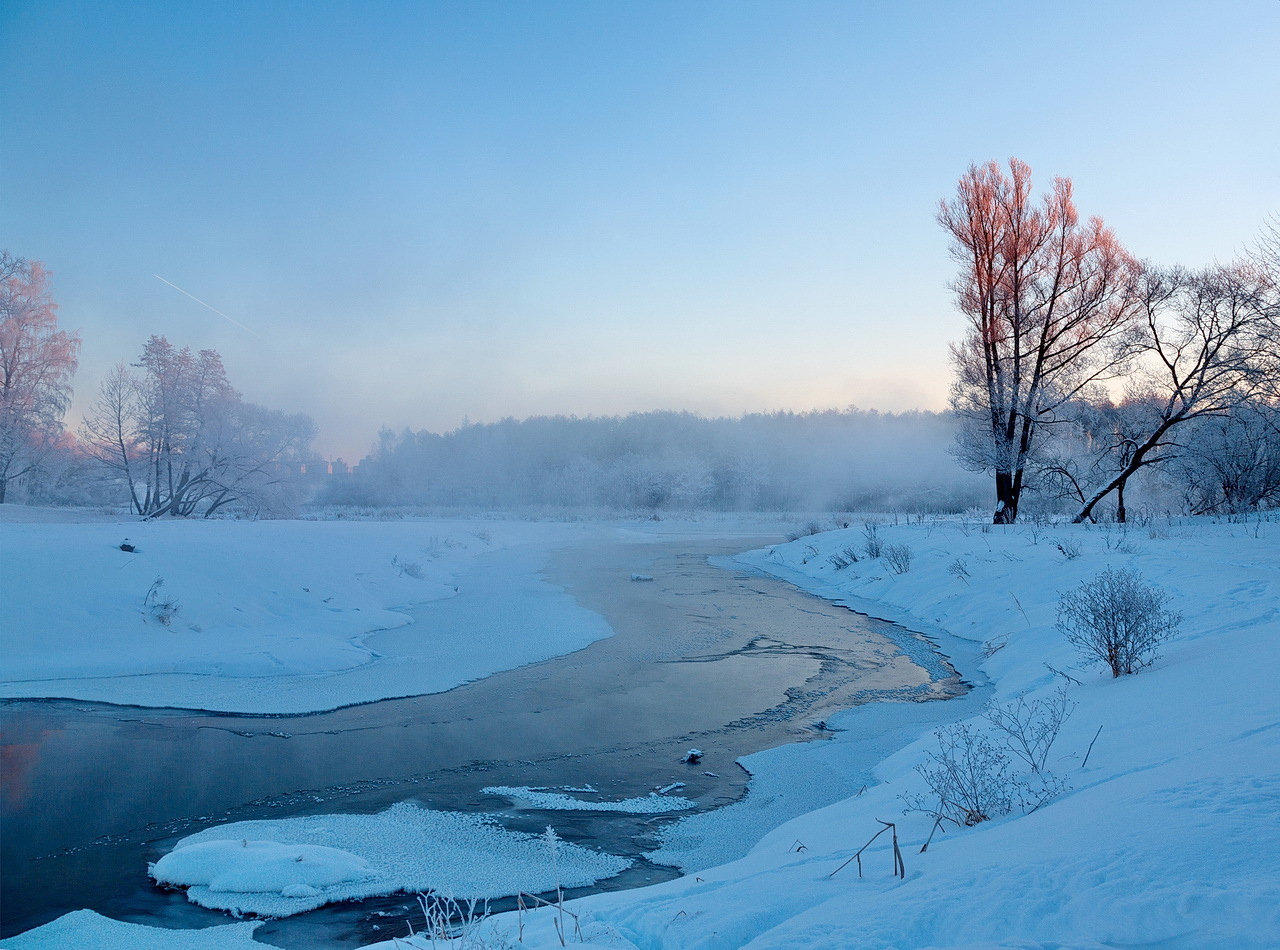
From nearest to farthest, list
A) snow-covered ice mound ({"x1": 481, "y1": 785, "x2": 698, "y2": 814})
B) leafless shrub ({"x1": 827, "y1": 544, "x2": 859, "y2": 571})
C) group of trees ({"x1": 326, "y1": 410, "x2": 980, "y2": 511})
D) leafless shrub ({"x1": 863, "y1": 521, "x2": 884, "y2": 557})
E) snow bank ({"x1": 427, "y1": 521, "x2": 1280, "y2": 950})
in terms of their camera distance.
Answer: snow bank ({"x1": 427, "y1": 521, "x2": 1280, "y2": 950}) < snow-covered ice mound ({"x1": 481, "y1": 785, "x2": 698, "y2": 814}) < leafless shrub ({"x1": 863, "y1": 521, "x2": 884, "y2": 557}) < leafless shrub ({"x1": 827, "y1": 544, "x2": 859, "y2": 571}) < group of trees ({"x1": 326, "y1": 410, "x2": 980, "y2": 511})

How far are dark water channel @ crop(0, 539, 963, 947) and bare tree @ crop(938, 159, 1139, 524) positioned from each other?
446 inches

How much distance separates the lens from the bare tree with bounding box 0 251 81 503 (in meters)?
21.0

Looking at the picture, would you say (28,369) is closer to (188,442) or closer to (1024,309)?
(188,442)

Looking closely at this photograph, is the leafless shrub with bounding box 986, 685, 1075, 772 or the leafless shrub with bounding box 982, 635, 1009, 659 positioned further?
the leafless shrub with bounding box 982, 635, 1009, 659

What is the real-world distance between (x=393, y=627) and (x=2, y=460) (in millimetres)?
19387

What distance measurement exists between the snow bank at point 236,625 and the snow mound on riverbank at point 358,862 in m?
3.24

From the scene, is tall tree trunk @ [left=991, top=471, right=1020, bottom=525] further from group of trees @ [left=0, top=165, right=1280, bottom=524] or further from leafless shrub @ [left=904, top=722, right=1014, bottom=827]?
leafless shrub @ [left=904, top=722, right=1014, bottom=827]

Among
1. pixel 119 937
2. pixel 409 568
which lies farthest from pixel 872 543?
pixel 119 937

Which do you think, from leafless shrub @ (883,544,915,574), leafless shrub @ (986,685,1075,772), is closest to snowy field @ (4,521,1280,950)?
leafless shrub @ (986,685,1075,772)

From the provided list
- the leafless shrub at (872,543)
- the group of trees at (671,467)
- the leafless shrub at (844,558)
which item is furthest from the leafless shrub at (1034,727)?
the group of trees at (671,467)

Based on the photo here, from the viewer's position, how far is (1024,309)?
19.1 m

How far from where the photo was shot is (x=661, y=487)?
7225 cm

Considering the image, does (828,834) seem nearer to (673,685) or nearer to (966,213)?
(673,685)

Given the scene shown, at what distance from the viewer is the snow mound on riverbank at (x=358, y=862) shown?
393 centimetres
